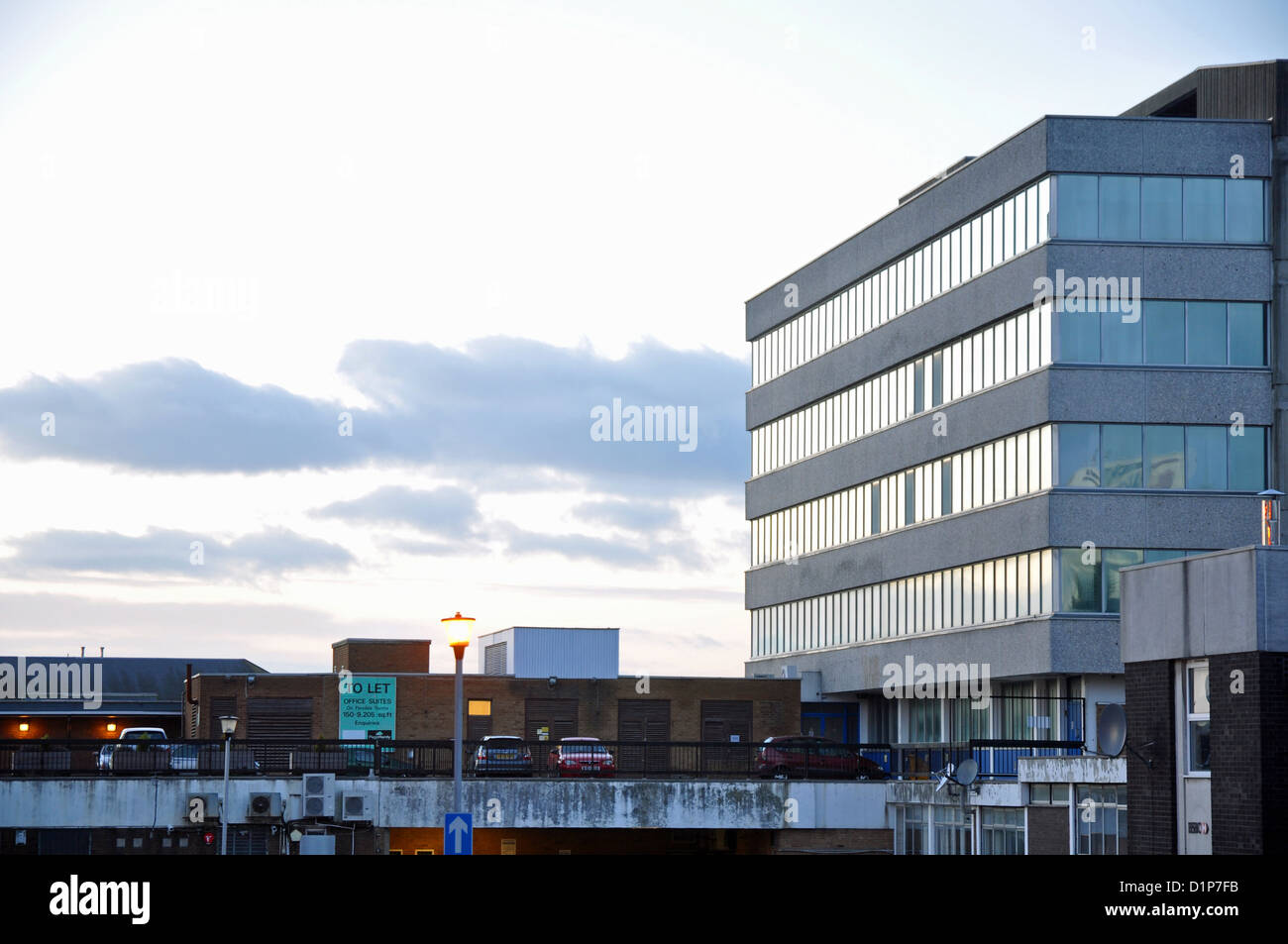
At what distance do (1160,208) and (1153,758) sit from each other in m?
34.4

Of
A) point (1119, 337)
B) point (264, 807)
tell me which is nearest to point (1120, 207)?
point (1119, 337)

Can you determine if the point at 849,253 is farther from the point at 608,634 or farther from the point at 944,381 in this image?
the point at 608,634

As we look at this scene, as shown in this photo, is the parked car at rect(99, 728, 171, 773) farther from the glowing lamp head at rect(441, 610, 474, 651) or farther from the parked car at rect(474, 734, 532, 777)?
the glowing lamp head at rect(441, 610, 474, 651)

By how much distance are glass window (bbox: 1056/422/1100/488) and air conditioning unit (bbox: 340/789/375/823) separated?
24370mm

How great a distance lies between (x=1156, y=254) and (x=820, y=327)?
20.0m

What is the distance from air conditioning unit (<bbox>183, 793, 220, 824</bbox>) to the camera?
154 ft

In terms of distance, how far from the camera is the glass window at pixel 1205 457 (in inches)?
2239

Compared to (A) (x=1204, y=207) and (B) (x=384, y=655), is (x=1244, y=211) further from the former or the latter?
(B) (x=384, y=655)

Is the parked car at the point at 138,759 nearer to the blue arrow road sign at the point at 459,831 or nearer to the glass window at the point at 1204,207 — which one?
the blue arrow road sign at the point at 459,831

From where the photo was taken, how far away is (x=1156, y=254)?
2234 inches

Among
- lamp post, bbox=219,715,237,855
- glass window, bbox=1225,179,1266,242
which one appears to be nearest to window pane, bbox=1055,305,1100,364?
glass window, bbox=1225,179,1266,242

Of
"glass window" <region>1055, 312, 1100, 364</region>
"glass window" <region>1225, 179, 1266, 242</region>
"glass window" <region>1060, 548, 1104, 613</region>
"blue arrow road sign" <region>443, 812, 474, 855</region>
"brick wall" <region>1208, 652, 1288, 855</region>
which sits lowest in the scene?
"blue arrow road sign" <region>443, 812, 474, 855</region>
